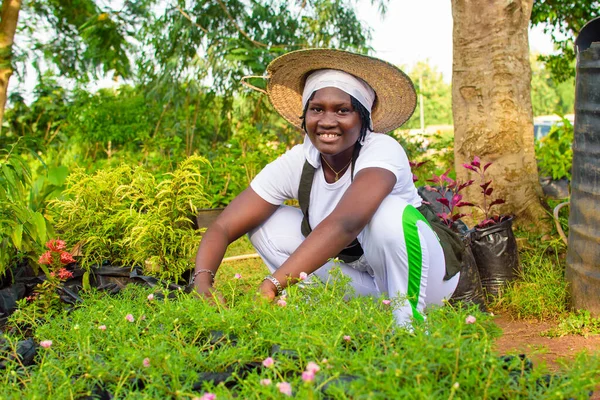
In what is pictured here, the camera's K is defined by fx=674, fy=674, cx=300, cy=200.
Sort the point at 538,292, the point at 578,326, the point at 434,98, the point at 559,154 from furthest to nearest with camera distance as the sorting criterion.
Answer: the point at 434,98, the point at 559,154, the point at 538,292, the point at 578,326

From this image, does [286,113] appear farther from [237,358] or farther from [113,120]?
[113,120]

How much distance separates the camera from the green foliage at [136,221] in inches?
128

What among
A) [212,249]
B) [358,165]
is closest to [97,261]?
[212,249]

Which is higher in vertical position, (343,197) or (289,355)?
(343,197)

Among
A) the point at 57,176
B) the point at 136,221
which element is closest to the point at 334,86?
the point at 136,221

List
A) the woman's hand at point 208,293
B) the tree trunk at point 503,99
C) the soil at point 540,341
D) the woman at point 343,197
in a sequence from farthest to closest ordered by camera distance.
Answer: the tree trunk at point 503,99, the soil at point 540,341, the woman at point 343,197, the woman's hand at point 208,293

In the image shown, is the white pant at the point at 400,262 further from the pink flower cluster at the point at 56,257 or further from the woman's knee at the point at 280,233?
the pink flower cluster at the point at 56,257

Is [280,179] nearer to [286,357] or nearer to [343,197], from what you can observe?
[343,197]

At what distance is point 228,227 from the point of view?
298 cm

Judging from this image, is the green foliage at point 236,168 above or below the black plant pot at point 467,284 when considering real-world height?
above

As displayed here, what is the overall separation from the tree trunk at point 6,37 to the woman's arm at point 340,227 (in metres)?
4.12

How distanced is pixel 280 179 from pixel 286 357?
138cm

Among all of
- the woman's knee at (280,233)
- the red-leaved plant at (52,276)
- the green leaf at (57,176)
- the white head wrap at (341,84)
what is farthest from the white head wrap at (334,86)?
the green leaf at (57,176)

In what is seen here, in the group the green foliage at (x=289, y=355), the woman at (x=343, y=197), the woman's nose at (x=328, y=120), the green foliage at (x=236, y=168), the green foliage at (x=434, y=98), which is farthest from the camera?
the green foliage at (x=434, y=98)
